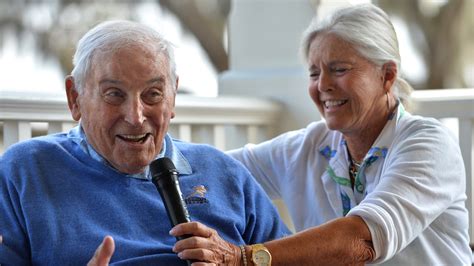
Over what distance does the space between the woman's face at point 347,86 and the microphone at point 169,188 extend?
923 mm

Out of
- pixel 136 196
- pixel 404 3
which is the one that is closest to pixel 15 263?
pixel 136 196

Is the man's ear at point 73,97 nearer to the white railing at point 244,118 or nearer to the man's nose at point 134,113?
the man's nose at point 134,113

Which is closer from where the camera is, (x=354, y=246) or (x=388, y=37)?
(x=354, y=246)

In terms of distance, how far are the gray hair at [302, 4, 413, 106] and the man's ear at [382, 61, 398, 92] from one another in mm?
14

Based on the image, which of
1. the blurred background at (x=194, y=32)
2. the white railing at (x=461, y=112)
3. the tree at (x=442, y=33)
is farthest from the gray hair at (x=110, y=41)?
the tree at (x=442, y=33)

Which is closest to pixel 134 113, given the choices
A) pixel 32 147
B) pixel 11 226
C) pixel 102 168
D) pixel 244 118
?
pixel 102 168

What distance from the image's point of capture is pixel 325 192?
3193 millimetres

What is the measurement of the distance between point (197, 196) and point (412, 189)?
634mm

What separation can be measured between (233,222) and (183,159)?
0.24m

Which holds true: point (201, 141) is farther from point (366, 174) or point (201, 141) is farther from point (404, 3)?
point (404, 3)

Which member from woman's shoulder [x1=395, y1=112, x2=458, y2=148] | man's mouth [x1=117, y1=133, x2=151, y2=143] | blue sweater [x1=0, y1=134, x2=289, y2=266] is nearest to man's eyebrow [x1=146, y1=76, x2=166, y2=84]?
man's mouth [x1=117, y1=133, x2=151, y2=143]

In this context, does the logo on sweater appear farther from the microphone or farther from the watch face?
the microphone

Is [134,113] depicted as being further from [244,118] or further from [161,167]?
[244,118]

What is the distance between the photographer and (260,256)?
261 centimetres
